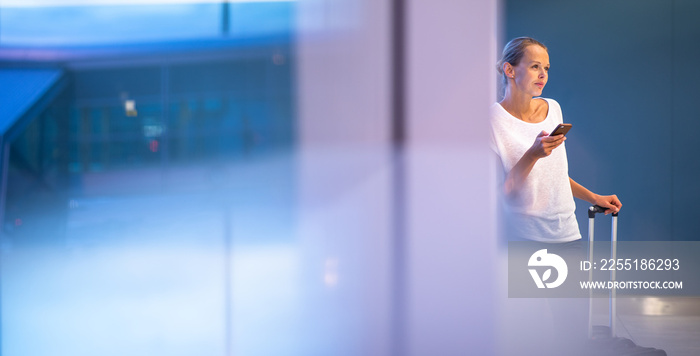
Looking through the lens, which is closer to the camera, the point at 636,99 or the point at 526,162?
the point at 526,162

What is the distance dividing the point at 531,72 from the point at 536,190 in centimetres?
45

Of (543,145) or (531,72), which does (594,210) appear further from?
(531,72)

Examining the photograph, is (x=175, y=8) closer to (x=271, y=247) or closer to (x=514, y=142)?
(x=271, y=247)

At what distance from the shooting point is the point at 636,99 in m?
2.74

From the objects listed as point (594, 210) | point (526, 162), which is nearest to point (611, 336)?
point (594, 210)

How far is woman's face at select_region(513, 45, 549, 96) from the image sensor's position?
1.92 m

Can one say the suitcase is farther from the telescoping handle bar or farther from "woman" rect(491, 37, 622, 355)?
"woman" rect(491, 37, 622, 355)

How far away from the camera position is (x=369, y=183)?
5.61 ft

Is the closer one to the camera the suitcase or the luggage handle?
the suitcase

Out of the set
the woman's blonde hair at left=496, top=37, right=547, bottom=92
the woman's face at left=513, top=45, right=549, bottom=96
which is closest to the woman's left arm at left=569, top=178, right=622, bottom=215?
the woman's face at left=513, top=45, right=549, bottom=96

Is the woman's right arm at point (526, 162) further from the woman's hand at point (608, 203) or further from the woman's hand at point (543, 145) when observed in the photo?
the woman's hand at point (608, 203)

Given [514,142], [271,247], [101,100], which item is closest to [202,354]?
[271,247]

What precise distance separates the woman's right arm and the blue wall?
76 cm

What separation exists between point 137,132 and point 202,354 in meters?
0.74
